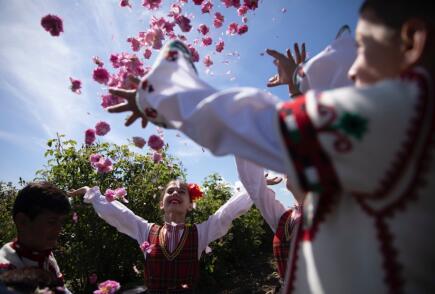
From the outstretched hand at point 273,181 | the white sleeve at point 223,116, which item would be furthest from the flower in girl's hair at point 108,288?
the white sleeve at point 223,116

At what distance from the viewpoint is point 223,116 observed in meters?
1.10

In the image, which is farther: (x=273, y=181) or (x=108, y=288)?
(x=273, y=181)

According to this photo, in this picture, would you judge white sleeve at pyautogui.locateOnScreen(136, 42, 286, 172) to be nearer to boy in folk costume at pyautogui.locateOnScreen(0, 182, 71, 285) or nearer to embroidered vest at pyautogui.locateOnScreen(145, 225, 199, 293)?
boy in folk costume at pyautogui.locateOnScreen(0, 182, 71, 285)

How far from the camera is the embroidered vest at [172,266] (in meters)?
3.59

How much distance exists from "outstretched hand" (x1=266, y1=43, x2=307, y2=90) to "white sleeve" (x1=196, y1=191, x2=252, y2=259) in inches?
77.7

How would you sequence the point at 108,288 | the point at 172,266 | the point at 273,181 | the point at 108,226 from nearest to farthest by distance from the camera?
the point at 108,288, the point at 273,181, the point at 172,266, the point at 108,226

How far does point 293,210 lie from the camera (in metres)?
3.23

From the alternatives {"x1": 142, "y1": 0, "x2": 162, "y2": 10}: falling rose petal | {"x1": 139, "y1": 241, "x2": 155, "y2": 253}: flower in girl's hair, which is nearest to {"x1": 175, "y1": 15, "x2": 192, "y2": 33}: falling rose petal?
{"x1": 142, "y1": 0, "x2": 162, "y2": 10}: falling rose petal

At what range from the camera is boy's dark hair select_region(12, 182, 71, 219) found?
2168 millimetres

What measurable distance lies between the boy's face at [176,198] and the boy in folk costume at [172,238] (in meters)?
0.03

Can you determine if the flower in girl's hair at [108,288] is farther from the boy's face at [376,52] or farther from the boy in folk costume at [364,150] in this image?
the boy's face at [376,52]

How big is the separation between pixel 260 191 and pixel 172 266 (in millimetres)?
1541

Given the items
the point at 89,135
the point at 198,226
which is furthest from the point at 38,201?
the point at 198,226

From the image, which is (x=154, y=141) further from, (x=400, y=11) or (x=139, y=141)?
(x=400, y=11)
